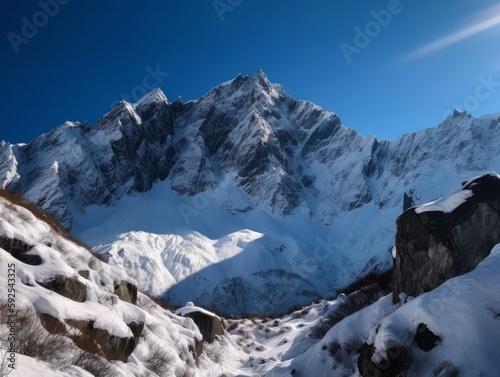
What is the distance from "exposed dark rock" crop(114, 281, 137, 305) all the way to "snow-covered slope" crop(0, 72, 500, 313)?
5032 centimetres

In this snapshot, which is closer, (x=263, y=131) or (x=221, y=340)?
(x=221, y=340)

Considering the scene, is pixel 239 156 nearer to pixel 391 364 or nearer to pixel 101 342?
pixel 101 342

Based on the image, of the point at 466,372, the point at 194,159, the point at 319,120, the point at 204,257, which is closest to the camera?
the point at 466,372

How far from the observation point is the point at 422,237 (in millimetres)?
11484

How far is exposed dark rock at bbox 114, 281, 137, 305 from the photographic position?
14060 mm

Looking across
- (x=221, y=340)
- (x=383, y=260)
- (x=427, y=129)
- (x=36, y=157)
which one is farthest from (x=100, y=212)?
(x=427, y=129)

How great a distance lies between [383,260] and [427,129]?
277ft

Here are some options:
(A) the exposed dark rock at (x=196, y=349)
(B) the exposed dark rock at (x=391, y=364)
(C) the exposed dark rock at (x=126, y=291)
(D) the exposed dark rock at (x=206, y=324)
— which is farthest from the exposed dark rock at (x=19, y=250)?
(D) the exposed dark rock at (x=206, y=324)

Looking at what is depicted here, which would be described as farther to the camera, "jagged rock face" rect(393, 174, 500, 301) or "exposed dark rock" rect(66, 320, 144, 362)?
"jagged rock face" rect(393, 174, 500, 301)

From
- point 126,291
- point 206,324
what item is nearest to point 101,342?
point 126,291

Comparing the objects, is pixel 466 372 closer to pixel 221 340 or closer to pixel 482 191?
pixel 482 191

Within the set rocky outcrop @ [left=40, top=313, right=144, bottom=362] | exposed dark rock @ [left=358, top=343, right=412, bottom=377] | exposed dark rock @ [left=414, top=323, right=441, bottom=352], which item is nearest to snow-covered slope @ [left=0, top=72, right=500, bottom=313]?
rocky outcrop @ [left=40, top=313, right=144, bottom=362]

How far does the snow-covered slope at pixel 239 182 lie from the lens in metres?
77.6

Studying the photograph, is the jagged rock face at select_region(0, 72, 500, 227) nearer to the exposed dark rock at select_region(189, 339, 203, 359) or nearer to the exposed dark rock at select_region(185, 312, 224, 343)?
the exposed dark rock at select_region(185, 312, 224, 343)
